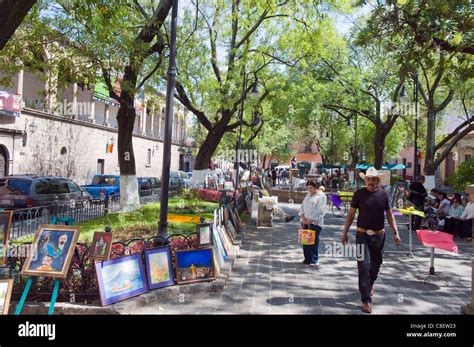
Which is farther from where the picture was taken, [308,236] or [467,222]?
[467,222]

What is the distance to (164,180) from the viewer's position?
24.3 feet

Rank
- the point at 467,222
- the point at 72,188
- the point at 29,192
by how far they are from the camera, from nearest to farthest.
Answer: the point at 467,222 → the point at 29,192 → the point at 72,188

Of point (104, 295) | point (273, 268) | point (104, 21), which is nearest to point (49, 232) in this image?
point (104, 295)

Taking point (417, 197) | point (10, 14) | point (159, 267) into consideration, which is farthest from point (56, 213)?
point (417, 197)

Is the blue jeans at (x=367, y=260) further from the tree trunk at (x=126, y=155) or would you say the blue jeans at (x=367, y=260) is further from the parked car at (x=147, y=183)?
the parked car at (x=147, y=183)

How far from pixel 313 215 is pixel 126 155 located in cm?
650

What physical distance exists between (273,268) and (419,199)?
745cm

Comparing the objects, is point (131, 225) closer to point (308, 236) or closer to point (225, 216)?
point (225, 216)

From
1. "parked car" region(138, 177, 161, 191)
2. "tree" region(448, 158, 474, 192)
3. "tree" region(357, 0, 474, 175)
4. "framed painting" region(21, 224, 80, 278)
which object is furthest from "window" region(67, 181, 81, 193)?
"tree" region(448, 158, 474, 192)

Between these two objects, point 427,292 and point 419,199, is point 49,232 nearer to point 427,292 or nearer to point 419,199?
point 427,292

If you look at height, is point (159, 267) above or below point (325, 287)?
above

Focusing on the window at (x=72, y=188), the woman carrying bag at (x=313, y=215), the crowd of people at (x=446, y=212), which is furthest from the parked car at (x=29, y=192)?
the crowd of people at (x=446, y=212)

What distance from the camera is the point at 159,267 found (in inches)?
248

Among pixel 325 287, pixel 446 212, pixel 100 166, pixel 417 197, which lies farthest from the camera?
pixel 100 166
